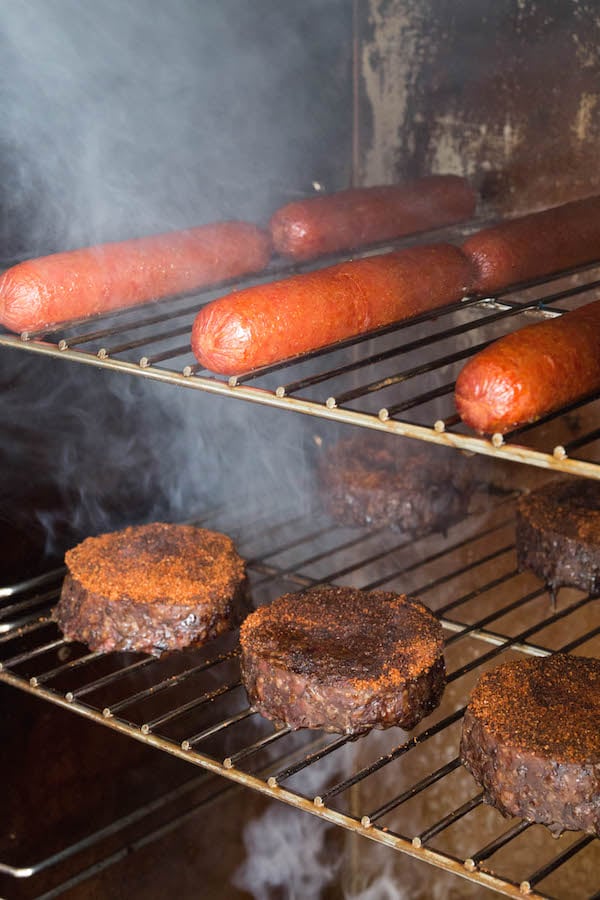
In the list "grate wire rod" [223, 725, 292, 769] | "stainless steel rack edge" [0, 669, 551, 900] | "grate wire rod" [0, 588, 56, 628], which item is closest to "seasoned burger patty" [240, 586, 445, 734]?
"grate wire rod" [223, 725, 292, 769]

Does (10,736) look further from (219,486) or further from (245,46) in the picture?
(245,46)

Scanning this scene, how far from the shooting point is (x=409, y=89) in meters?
3.21

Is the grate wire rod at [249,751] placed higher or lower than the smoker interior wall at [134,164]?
lower

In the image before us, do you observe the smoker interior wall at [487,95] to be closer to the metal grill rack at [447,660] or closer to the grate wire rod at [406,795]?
the metal grill rack at [447,660]

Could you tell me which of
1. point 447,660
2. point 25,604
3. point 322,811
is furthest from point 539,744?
point 447,660

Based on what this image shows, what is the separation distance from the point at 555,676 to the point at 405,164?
5.62ft

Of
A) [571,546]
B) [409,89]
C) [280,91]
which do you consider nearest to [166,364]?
[280,91]

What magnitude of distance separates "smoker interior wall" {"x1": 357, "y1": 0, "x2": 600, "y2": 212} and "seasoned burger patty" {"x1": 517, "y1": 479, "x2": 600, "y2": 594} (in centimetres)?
80

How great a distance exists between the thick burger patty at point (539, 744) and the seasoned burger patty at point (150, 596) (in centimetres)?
66

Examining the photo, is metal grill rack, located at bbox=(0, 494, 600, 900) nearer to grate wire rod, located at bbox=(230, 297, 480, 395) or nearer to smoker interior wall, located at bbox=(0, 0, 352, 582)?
smoker interior wall, located at bbox=(0, 0, 352, 582)

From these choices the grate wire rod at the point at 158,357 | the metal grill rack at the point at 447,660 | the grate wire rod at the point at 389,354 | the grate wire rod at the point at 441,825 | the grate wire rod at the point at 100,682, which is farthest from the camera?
the metal grill rack at the point at 447,660

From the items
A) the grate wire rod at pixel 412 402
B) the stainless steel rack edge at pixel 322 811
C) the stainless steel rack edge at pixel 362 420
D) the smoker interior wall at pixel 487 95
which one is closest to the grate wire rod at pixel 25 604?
the stainless steel rack edge at pixel 322 811

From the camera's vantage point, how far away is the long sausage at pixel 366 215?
2.74 metres

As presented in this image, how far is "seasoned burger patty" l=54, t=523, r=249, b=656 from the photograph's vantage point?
97.6 inches
